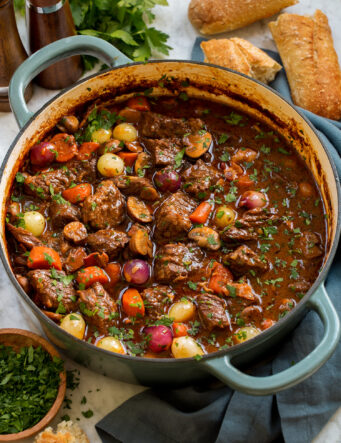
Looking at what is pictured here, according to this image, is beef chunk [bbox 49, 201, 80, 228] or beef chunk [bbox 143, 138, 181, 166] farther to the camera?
beef chunk [bbox 143, 138, 181, 166]

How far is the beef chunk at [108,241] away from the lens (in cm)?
341

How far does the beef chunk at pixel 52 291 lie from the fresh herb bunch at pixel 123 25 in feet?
5.87

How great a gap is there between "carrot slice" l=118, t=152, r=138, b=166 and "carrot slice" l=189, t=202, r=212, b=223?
1.73 ft

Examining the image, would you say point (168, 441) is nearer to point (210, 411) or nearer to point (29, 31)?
point (210, 411)

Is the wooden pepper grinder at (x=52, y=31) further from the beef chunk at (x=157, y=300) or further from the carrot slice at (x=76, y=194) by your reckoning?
the beef chunk at (x=157, y=300)

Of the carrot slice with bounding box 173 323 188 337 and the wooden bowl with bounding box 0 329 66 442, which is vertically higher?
the carrot slice with bounding box 173 323 188 337

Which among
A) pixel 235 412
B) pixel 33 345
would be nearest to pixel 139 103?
pixel 33 345

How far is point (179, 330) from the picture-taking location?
3223mm

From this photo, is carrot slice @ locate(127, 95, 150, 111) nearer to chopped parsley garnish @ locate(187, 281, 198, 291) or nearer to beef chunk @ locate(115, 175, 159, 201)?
beef chunk @ locate(115, 175, 159, 201)

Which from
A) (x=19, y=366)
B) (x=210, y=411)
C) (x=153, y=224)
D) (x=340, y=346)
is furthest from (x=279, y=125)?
Answer: (x=19, y=366)

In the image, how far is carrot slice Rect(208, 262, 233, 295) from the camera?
10.9 ft

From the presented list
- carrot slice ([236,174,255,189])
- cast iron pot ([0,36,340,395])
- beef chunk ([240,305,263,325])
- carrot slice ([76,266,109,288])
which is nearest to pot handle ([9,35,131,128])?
cast iron pot ([0,36,340,395])

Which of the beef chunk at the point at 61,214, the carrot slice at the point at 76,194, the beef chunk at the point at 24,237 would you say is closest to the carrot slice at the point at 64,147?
the carrot slice at the point at 76,194

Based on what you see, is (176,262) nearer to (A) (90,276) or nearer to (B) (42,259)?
(A) (90,276)
